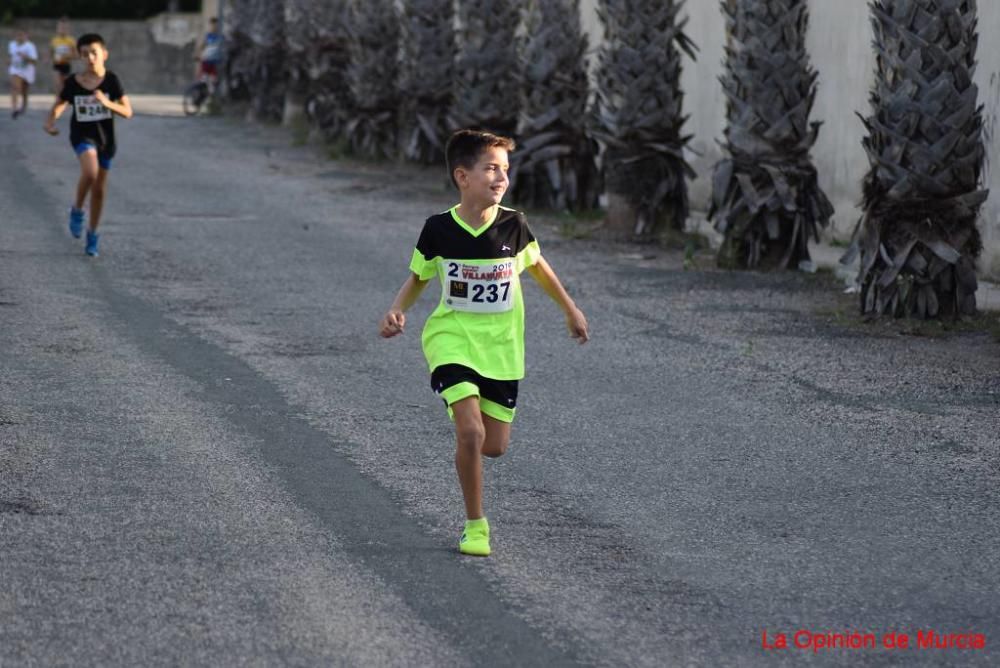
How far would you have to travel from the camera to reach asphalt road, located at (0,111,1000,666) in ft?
17.6

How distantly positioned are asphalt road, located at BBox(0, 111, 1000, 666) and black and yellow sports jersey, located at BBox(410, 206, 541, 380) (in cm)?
68

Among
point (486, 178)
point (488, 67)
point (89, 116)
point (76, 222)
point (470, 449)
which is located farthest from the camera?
point (488, 67)

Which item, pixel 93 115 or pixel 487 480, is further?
pixel 93 115

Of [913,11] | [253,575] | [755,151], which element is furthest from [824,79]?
[253,575]

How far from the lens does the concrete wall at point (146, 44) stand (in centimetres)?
5103

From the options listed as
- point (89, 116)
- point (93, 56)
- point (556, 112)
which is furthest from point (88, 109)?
point (556, 112)

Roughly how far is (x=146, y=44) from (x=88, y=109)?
3843cm

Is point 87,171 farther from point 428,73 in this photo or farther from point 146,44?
point 146,44

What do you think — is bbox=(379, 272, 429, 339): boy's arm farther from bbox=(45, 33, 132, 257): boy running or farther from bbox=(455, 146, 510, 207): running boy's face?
bbox=(45, 33, 132, 257): boy running

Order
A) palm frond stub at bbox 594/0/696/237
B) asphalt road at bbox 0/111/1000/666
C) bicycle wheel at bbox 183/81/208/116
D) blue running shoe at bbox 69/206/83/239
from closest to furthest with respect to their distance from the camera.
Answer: asphalt road at bbox 0/111/1000/666 → blue running shoe at bbox 69/206/83/239 → palm frond stub at bbox 594/0/696/237 → bicycle wheel at bbox 183/81/208/116

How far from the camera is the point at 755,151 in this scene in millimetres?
14570

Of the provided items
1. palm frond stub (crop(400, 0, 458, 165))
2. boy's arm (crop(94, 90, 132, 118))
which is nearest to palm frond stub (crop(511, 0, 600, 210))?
palm frond stub (crop(400, 0, 458, 165))

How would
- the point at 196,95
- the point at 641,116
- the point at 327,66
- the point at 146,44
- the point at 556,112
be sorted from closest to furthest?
the point at 641,116 < the point at 556,112 < the point at 327,66 < the point at 196,95 < the point at 146,44

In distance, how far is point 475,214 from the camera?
6.34 metres
